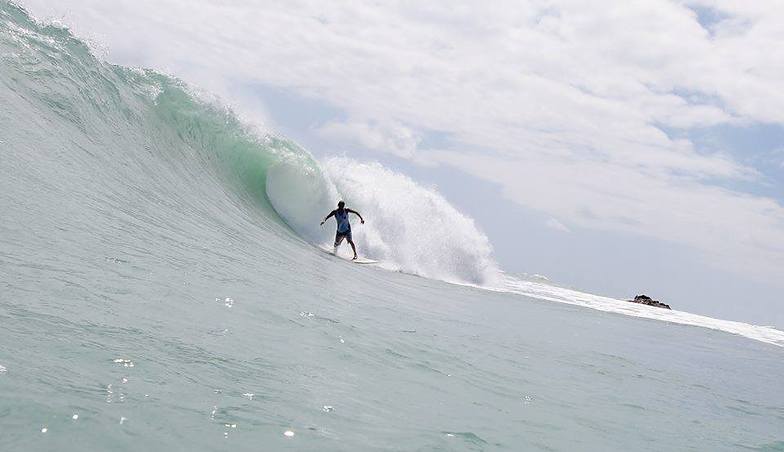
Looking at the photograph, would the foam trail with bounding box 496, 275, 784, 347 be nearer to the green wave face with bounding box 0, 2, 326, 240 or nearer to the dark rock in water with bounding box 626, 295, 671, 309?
the dark rock in water with bounding box 626, 295, 671, 309

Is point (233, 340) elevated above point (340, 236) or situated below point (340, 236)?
below

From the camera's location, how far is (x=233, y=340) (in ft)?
16.6

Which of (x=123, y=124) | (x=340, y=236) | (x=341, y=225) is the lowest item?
(x=340, y=236)

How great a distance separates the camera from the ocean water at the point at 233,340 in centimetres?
349

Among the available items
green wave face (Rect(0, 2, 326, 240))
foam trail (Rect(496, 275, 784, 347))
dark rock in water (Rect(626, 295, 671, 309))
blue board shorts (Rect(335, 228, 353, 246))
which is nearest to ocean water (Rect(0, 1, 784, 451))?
green wave face (Rect(0, 2, 326, 240))

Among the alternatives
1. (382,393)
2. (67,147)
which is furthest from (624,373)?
(67,147)

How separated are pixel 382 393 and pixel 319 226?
1399 centimetres

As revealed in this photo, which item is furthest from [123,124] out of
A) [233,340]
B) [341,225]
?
[233,340]

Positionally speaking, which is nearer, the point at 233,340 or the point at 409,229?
the point at 233,340

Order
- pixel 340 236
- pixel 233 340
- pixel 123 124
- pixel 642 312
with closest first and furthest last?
pixel 233 340 < pixel 123 124 < pixel 340 236 < pixel 642 312

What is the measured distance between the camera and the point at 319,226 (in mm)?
18578

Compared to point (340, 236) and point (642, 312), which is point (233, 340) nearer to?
point (340, 236)

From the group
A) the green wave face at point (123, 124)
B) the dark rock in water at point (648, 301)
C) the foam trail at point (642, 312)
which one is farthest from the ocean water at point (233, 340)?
the dark rock in water at point (648, 301)

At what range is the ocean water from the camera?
11.5 feet
